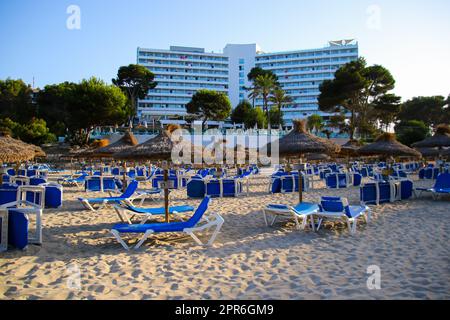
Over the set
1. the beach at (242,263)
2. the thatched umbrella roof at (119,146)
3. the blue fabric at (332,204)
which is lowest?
Answer: the beach at (242,263)

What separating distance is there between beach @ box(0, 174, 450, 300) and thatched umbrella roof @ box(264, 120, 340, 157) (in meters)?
2.66

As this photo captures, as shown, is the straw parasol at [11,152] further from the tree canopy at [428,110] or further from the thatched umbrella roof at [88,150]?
the tree canopy at [428,110]

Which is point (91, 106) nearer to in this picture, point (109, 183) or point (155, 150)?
point (109, 183)

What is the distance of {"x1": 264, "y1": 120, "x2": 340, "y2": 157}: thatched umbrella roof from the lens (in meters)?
9.53

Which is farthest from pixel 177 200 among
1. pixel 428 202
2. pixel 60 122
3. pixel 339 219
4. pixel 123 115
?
pixel 60 122

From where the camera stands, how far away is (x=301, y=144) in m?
9.62

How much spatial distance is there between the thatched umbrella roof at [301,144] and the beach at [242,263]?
266cm

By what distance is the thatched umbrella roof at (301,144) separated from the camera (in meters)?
9.53

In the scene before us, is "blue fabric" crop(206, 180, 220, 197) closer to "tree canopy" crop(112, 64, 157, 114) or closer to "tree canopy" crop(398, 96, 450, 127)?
"tree canopy" crop(398, 96, 450, 127)

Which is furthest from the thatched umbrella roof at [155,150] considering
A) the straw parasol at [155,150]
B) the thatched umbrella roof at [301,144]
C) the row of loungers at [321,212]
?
the thatched umbrella roof at [301,144]

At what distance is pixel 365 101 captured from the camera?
43.5 m

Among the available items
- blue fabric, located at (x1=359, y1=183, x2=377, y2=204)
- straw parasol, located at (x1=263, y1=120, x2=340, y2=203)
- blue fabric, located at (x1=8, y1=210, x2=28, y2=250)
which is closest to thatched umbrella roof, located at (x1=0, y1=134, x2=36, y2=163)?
blue fabric, located at (x1=8, y1=210, x2=28, y2=250)

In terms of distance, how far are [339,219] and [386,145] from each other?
7.09 metres
